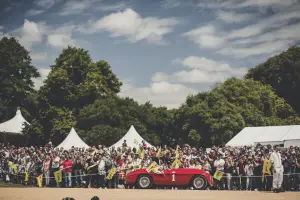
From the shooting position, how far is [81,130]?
55.3m

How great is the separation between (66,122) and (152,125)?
11.3m

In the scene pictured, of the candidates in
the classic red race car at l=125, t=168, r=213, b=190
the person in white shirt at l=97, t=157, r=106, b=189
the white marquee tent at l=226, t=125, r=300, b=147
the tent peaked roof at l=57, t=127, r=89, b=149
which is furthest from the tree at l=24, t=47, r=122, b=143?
the classic red race car at l=125, t=168, r=213, b=190

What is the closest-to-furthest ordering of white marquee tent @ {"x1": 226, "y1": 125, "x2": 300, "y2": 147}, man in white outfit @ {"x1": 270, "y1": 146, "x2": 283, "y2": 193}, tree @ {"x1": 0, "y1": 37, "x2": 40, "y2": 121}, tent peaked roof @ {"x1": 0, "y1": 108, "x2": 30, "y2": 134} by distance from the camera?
1. man in white outfit @ {"x1": 270, "y1": 146, "x2": 283, "y2": 193}
2. white marquee tent @ {"x1": 226, "y1": 125, "x2": 300, "y2": 147}
3. tent peaked roof @ {"x1": 0, "y1": 108, "x2": 30, "y2": 134}
4. tree @ {"x1": 0, "y1": 37, "x2": 40, "y2": 121}

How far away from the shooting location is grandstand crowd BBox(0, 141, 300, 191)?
2380 centimetres

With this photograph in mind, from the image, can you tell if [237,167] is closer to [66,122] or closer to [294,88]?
[66,122]

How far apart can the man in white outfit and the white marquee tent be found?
31.7ft

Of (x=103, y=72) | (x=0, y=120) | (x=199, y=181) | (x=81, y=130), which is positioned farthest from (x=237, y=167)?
(x=0, y=120)

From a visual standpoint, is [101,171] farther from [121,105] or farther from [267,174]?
[121,105]

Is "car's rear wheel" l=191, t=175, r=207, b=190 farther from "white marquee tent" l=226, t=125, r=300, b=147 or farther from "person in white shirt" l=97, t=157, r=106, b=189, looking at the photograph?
"white marquee tent" l=226, t=125, r=300, b=147

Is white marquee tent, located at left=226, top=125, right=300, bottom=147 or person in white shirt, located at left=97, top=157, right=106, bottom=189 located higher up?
white marquee tent, located at left=226, top=125, right=300, bottom=147

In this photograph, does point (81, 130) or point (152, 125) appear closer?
point (81, 130)

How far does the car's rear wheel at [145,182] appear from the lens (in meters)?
25.1

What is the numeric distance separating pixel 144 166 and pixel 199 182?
11.6ft

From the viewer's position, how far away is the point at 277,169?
71.6 feet
